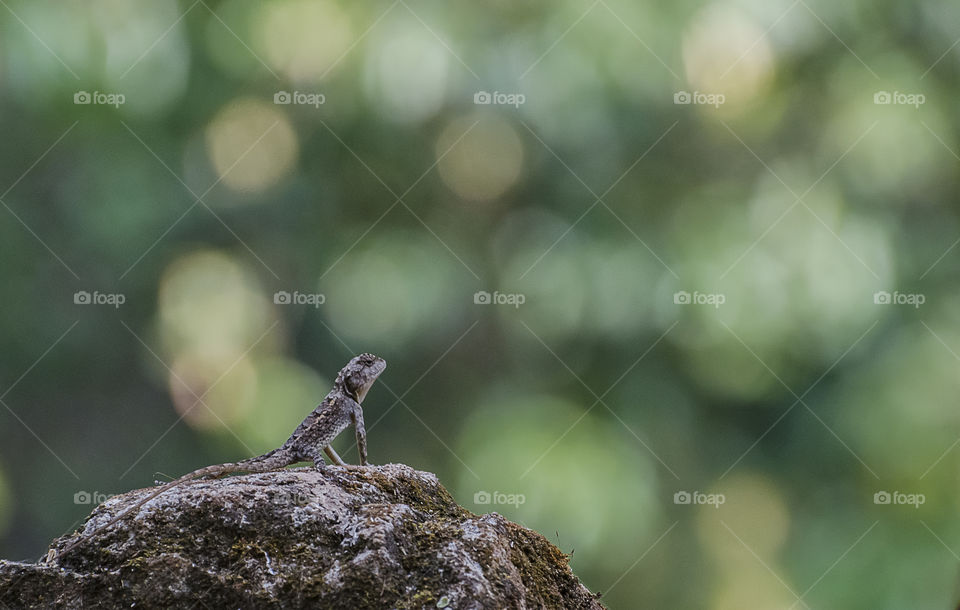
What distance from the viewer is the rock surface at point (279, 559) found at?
A: 68.2 inches

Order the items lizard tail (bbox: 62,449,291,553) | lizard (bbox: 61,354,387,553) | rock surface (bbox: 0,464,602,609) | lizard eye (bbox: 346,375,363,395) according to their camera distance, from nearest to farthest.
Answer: rock surface (bbox: 0,464,602,609) < lizard tail (bbox: 62,449,291,553) < lizard (bbox: 61,354,387,553) < lizard eye (bbox: 346,375,363,395)

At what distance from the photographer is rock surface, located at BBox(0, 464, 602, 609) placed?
1.73 metres

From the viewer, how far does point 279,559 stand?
1.81 metres

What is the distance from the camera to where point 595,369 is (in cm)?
724

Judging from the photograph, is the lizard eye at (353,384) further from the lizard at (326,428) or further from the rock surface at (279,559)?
the rock surface at (279,559)

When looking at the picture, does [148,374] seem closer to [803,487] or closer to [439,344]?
[439,344]

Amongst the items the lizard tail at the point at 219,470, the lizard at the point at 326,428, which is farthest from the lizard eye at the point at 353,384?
the lizard tail at the point at 219,470

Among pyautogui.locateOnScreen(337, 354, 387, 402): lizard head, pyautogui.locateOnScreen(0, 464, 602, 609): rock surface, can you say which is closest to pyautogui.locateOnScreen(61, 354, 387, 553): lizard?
pyautogui.locateOnScreen(337, 354, 387, 402): lizard head

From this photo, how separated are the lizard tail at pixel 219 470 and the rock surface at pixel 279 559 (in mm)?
19

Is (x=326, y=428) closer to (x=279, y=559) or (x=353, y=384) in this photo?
(x=353, y=384)

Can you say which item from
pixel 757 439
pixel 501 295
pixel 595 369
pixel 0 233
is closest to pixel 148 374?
pixel 0 233

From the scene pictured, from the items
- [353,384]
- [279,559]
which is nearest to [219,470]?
[279,559]

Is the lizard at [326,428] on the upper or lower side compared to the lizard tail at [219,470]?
upper

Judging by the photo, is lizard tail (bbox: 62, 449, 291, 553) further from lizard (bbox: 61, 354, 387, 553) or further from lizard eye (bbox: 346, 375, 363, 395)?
lizard eye (bbox: 346, 375, 363, 395)
